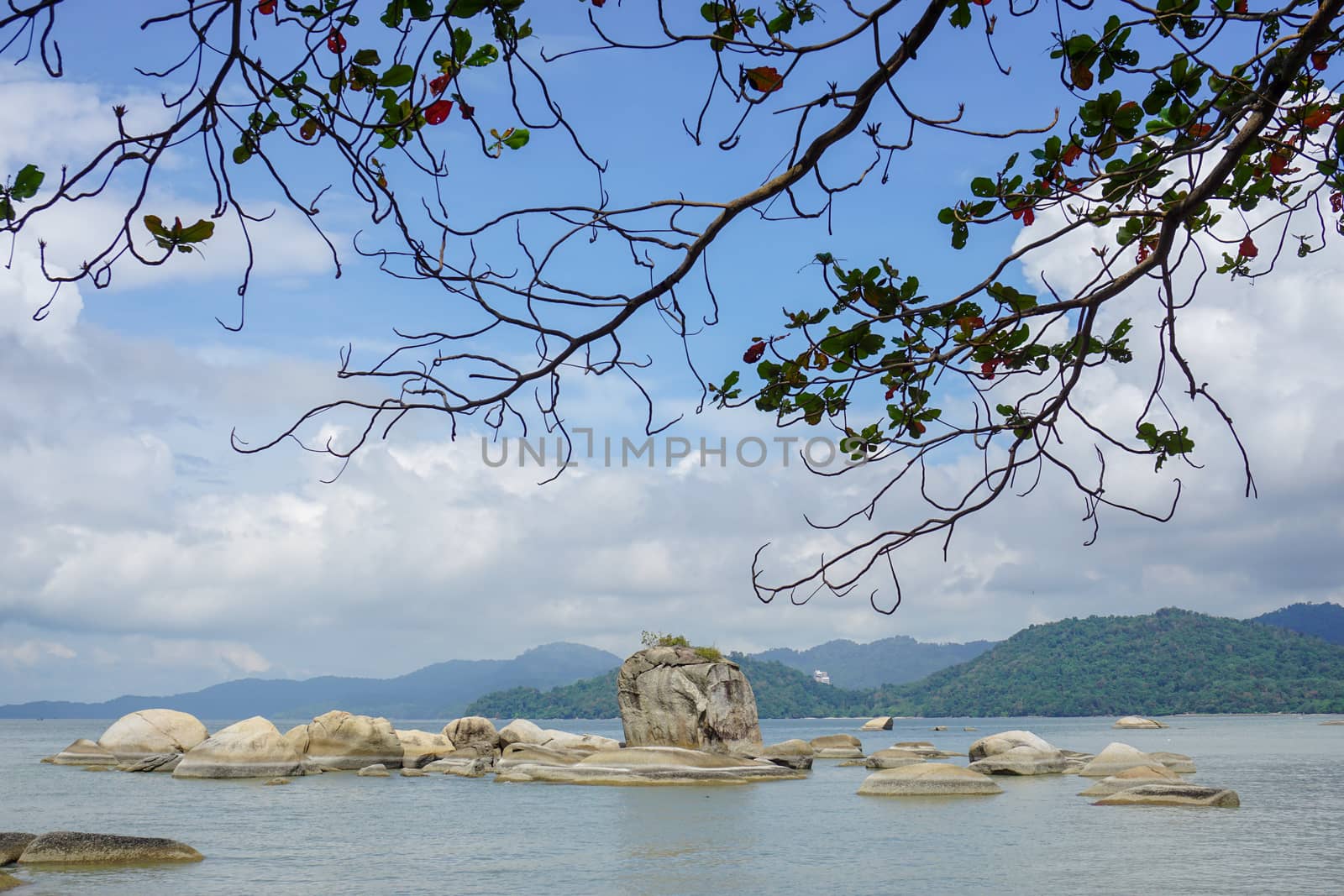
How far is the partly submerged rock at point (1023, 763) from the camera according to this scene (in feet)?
111

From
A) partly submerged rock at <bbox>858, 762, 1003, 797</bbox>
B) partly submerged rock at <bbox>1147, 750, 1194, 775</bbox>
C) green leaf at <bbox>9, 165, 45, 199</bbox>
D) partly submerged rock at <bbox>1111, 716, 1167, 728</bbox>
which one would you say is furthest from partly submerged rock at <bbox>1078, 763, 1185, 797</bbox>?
partly submerged rock at <bbox>1111, 716, 1167, 728</bbox>

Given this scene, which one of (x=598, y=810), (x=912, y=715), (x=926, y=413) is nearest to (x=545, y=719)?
(x=912, y=715)

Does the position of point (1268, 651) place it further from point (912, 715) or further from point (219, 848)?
point (219, 848)

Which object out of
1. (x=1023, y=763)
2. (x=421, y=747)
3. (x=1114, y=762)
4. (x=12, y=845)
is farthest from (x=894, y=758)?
(x=12, y=845)

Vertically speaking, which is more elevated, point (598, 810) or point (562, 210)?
point (562, 210)

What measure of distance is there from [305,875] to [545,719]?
14468 cm

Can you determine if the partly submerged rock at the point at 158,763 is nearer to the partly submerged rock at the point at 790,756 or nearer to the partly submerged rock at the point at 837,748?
the partly submerged rock at the point at 790,756

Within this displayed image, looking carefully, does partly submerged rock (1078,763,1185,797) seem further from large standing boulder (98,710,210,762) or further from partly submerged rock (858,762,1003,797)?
large standing boulder (98,710,210,762)

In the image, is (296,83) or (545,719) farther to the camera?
(545,719)

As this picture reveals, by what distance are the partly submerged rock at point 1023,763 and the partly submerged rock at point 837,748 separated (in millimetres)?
10522

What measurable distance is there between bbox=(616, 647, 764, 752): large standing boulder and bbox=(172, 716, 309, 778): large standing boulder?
33.7 feet

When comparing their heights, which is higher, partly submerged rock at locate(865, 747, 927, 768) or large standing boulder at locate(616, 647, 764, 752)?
large standing boulder at locate(616, 647, 764, 752)

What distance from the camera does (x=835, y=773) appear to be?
36.5 metres

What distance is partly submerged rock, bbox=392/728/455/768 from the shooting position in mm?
37375
